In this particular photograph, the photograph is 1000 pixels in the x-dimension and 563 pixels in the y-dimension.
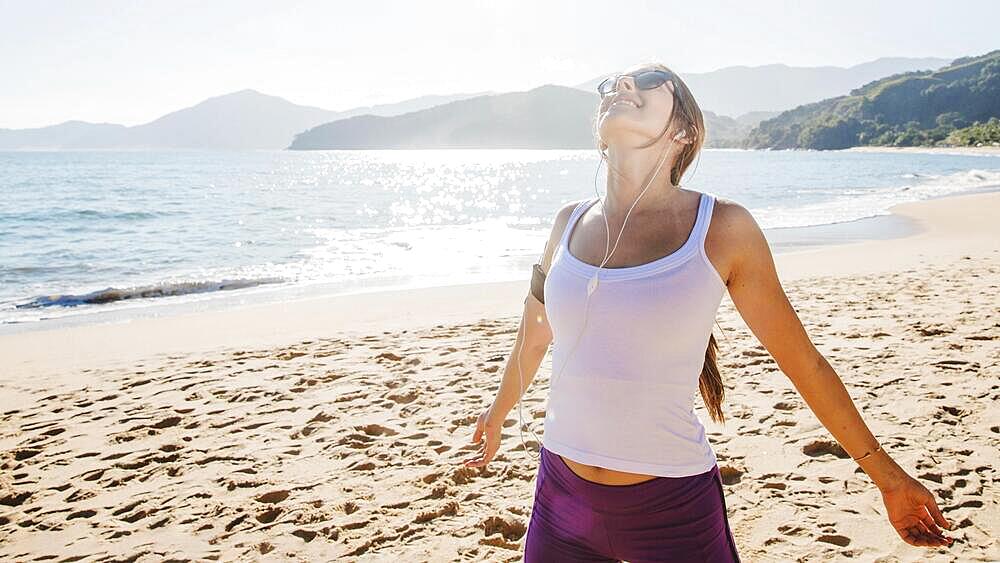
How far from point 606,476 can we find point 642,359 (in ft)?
0.97

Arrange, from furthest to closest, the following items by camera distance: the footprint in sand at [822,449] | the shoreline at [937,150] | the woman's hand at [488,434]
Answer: the shoreline at [937,150]
the footprint in sand at [822,449]
the woman's hand at [488,434]

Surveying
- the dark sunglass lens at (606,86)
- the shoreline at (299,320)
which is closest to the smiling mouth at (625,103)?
the dark sunglass lens at (606,86)

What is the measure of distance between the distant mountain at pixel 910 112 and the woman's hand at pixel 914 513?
122 meters

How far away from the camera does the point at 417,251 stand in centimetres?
1675

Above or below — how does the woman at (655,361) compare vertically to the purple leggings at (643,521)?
above

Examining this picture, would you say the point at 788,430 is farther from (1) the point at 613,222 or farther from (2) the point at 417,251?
(2) the point at 417,251

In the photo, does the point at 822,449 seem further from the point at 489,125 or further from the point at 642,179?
the point at 489,125

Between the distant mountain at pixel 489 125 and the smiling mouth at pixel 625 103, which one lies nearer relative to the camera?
the smiling mouth at pixel 625 103

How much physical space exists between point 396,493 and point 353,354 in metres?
3.19

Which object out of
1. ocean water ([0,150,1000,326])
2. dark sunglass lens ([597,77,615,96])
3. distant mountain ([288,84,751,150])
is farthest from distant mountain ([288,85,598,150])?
dark sunglass lens ([597,77,615,96])

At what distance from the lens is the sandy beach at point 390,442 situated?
3410mm

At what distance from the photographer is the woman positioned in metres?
1.47

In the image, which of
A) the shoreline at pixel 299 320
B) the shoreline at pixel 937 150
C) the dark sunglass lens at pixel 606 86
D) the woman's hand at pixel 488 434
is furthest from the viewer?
the shoreline at pixel 937 150

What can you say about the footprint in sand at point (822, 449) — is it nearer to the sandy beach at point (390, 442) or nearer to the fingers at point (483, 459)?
the sandy beach at point (390, 442)
